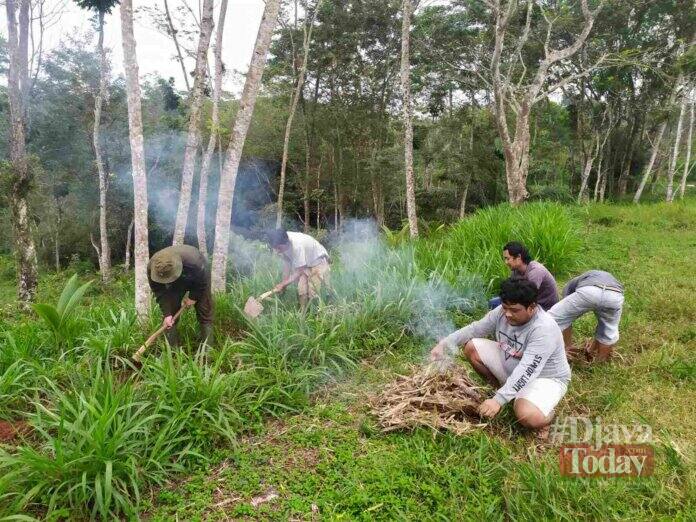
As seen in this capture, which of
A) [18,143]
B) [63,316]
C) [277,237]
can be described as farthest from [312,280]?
[18,143]

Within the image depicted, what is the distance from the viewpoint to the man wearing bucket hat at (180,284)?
3.78 m

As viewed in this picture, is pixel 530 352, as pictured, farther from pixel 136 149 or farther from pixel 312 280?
pixel 136 149

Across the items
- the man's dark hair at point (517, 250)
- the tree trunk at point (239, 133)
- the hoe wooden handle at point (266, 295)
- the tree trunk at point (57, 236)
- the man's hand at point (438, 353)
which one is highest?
the tree trunk at point (239, 133)

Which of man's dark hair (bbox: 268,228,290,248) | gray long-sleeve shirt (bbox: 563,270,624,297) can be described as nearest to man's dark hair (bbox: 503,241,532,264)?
gray long-sleeve shirt (bbox: 563,270,624,297)

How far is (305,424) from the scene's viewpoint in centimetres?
305

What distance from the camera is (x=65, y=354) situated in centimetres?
381

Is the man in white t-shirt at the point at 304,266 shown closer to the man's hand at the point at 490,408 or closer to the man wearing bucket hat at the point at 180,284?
the man wearing bucket hat at the point at 180,284

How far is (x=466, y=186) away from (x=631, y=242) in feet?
30.4

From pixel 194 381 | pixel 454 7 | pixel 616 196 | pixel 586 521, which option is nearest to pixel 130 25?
pixel 194 381

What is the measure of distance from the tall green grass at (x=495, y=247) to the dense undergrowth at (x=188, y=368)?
28 mm

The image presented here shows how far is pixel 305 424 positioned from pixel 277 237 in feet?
6.59

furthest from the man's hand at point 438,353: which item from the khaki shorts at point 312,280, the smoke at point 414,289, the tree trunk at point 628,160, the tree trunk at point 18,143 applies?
the tree trunk at point 628,160

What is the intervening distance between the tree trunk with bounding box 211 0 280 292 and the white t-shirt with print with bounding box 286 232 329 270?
102 centimetres

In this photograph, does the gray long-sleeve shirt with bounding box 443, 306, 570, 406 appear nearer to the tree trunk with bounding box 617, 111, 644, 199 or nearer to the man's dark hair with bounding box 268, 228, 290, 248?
the man's dark hair with bounding box 268, 228, 290, 248
